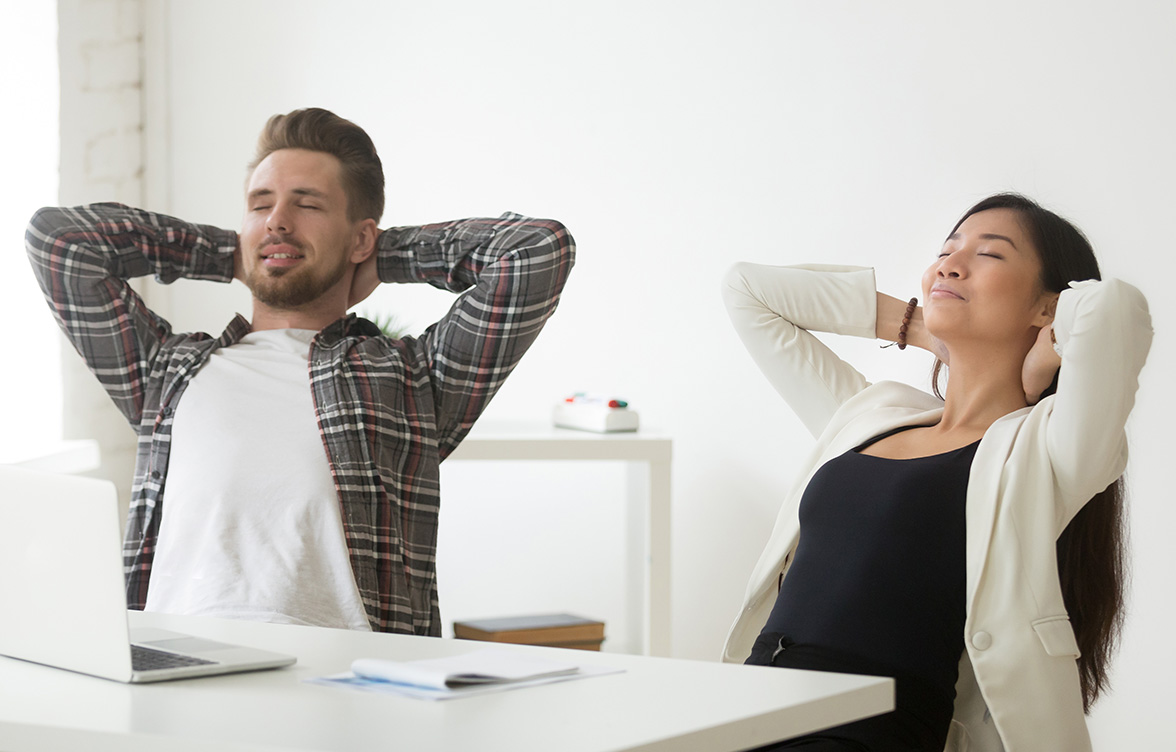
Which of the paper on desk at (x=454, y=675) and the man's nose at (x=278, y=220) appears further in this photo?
the man's nose at (x=278, y=220)

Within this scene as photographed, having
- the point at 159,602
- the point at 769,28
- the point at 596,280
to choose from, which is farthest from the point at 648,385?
the point at 159,602

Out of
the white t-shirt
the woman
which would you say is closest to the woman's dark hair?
the woman

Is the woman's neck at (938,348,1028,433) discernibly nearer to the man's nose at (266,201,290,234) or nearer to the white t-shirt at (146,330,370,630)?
the white t-shirt at (146,330,370,630)

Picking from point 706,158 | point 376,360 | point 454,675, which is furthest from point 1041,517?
point 706,158

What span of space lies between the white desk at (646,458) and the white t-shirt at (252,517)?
804 mm

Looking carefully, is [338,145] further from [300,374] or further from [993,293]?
[993,293]

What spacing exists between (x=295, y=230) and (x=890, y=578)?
1.11 metres

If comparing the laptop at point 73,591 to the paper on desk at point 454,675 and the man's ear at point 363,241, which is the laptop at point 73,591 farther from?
the man's ear at point 363,241

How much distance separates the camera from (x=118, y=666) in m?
0.88

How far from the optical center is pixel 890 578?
55.8 inches

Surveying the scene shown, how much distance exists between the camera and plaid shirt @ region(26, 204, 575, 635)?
68.2 inches

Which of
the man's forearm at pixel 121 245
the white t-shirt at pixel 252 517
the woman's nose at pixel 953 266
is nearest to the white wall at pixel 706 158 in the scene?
the woman's nose at pixel 953 266

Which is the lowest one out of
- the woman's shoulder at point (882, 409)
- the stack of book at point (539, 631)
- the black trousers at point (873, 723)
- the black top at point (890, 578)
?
the stack of book at point (539, 631)

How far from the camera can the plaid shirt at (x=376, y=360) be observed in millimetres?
1732
